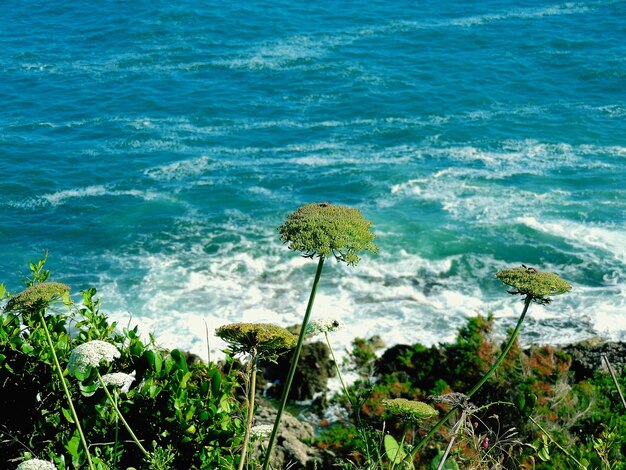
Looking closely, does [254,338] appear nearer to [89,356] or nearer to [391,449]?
[89,356]

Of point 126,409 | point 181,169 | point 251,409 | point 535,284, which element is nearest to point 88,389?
point 126,409

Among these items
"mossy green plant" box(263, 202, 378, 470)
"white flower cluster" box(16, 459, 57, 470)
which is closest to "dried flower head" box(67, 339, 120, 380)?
"white flower cluster" box(16, 459, 57, 470)

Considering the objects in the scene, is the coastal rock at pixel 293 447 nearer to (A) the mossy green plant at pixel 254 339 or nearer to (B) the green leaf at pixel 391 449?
(B) the green leaf at pixel 391 449

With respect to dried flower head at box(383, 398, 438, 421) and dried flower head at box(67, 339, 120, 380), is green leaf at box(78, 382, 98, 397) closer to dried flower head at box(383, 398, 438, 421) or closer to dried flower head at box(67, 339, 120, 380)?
dried flower head at box(67, 339, 120, 380)

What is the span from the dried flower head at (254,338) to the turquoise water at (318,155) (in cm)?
1452

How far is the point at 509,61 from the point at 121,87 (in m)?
20.3

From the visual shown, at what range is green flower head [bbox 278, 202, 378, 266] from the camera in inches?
191

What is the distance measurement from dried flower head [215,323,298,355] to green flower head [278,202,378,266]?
2.00 ft

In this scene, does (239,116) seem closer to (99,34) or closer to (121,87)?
(121,87)

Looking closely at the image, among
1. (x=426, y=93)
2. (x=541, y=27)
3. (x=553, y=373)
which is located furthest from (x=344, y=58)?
(x=553, y=373)

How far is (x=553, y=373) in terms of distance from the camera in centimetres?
1459

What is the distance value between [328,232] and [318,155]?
93.3ft

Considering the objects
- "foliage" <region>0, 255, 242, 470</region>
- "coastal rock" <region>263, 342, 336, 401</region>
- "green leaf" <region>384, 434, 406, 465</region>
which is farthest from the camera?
"coastal rock" <region>263, 342, 336, 401</region>

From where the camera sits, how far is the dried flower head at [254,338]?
17.0 ft
